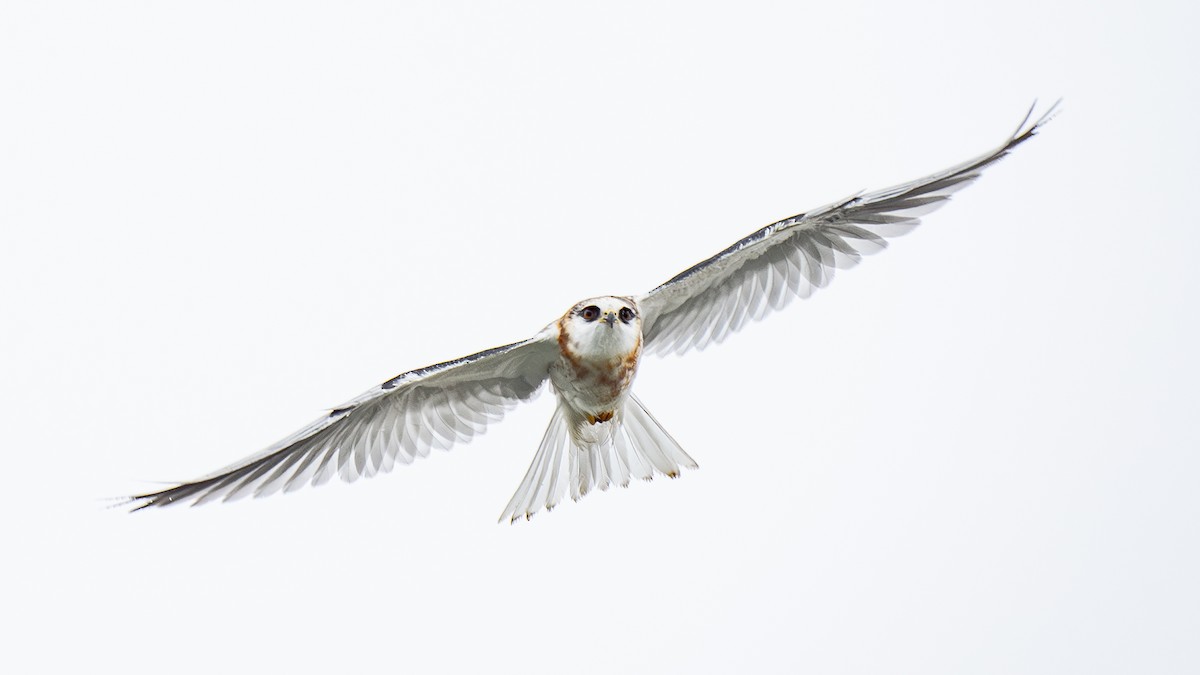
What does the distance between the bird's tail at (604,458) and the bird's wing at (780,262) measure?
62 cm

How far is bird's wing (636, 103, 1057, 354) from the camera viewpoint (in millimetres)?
8125

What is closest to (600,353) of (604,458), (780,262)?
(604,458)

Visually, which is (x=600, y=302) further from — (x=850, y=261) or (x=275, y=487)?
(x=275, y=487)

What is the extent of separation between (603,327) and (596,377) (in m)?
0.31

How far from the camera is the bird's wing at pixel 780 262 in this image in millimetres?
8125

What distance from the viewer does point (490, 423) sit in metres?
8.97

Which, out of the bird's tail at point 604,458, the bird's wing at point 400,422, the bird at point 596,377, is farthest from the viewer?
the bird's tail at point 604,458

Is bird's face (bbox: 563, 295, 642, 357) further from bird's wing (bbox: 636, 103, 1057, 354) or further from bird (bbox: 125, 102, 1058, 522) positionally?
bird's wing (bbox: 636, 103, 1057, 354)

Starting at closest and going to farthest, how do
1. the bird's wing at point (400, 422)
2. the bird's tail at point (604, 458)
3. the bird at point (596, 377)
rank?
the bird's wing at point (400, 422)
the bird at point (596, 377)
the bird's tail at point (604, 458)

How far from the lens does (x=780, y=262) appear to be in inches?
346

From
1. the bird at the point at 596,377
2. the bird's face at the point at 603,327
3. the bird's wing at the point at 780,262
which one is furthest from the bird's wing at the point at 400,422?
the bird's wing at the point at 780,262

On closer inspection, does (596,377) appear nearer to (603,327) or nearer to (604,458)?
(603,327)

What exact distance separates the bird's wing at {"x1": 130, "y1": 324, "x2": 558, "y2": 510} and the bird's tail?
45 centimetres

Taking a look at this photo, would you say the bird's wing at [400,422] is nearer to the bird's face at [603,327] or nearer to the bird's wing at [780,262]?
the bird's face at [603,327]
